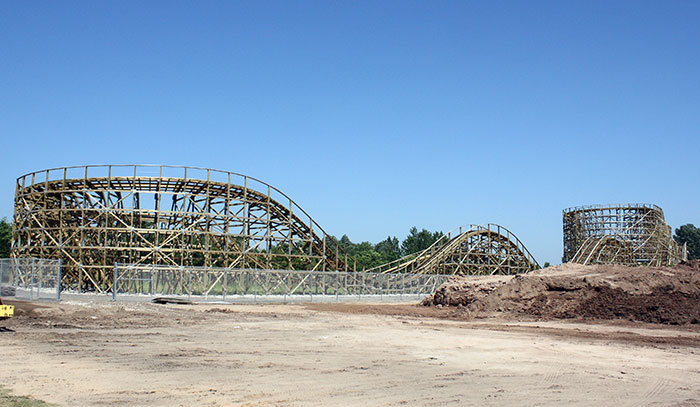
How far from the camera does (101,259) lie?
109 feet

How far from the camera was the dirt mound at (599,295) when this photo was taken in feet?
76.4

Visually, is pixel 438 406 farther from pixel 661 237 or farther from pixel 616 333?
pixel 661 237

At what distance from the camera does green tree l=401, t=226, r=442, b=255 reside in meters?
95.0

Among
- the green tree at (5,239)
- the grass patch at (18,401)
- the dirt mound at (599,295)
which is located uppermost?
the green tree at (5,239)

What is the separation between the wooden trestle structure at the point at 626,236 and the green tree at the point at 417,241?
949 inches

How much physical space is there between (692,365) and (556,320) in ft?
37.8

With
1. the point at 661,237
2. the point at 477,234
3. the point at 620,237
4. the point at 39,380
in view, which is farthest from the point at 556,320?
the point at 661,237

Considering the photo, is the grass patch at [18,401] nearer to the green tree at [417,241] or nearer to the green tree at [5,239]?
the green tree at [5,239]

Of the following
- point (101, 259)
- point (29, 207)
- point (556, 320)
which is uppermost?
point (29, 207)

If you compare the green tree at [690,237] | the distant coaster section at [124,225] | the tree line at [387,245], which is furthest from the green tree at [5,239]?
the green tree at [690,237]

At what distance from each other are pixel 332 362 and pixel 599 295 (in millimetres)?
16502

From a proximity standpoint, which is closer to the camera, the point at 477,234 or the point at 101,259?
the point at 101,259

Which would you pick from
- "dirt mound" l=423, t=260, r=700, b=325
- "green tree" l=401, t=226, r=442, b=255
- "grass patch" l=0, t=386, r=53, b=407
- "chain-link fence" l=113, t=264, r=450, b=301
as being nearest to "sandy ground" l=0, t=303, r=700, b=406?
"grass patch" l=0, t=386, r=53, b=407

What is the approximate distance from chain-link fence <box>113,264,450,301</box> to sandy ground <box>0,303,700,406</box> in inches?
312
